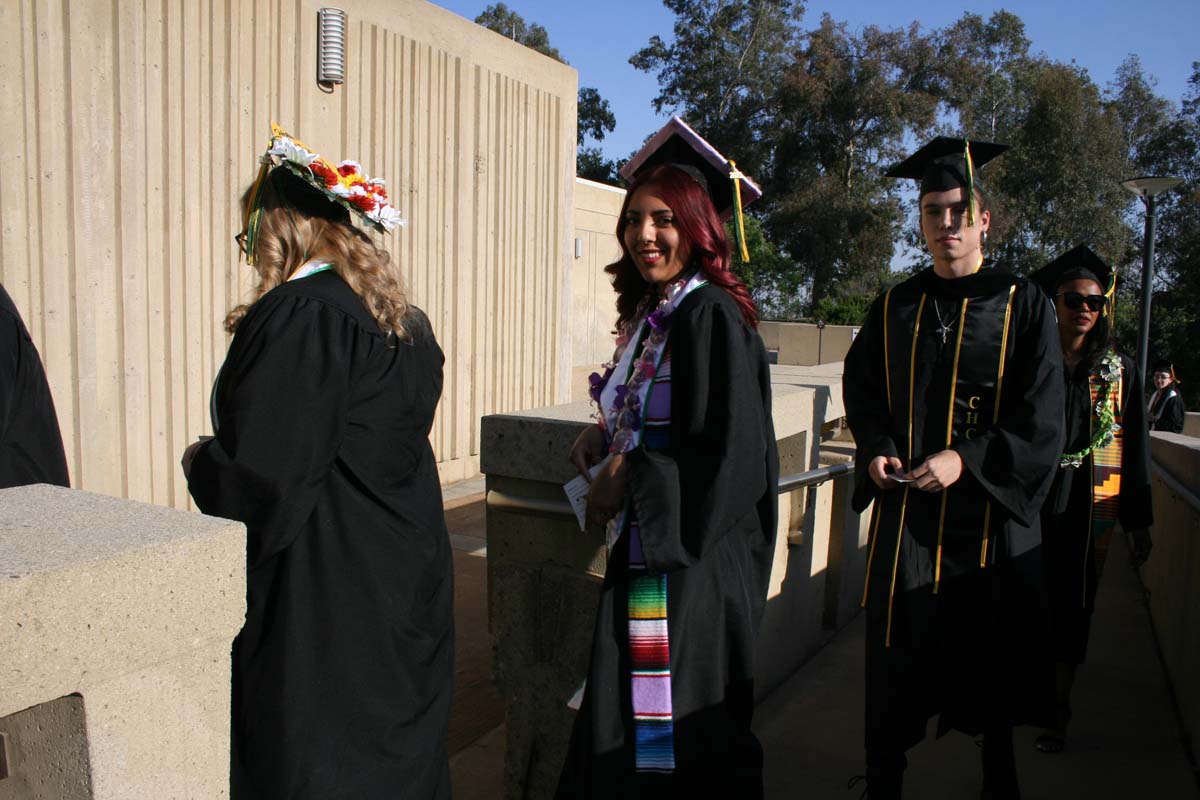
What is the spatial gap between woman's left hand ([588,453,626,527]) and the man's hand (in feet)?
3.37

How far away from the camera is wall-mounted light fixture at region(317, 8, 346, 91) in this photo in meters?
7.64

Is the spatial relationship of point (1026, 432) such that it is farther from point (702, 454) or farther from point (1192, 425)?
point (1192, 425)

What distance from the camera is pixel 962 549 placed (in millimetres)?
2988

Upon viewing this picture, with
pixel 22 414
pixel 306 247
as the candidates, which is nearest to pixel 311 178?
pixel 306 247

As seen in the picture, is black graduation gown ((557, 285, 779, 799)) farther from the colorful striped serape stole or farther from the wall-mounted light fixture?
the wall-mounted light fixture

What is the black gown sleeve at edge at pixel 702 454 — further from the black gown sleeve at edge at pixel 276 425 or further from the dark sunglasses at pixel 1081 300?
the dark sunglasses at pixel 1081 300

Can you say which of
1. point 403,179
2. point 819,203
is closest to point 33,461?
point 403,179

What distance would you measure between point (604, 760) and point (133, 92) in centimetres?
578

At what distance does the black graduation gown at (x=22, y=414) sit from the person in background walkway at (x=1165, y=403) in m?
10.5

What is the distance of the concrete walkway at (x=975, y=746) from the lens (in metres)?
3.31

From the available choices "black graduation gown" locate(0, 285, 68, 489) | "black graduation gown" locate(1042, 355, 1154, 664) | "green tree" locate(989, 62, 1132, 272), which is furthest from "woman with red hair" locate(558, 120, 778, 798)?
"green tree" locate(989, 62, 1132, 272)

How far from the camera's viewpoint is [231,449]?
6.63ft

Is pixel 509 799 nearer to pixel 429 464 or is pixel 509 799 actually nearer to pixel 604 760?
pixel 604 760

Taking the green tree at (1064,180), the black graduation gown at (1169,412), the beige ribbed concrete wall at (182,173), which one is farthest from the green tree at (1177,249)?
the beige ribbed concrete wall at (182,173)
